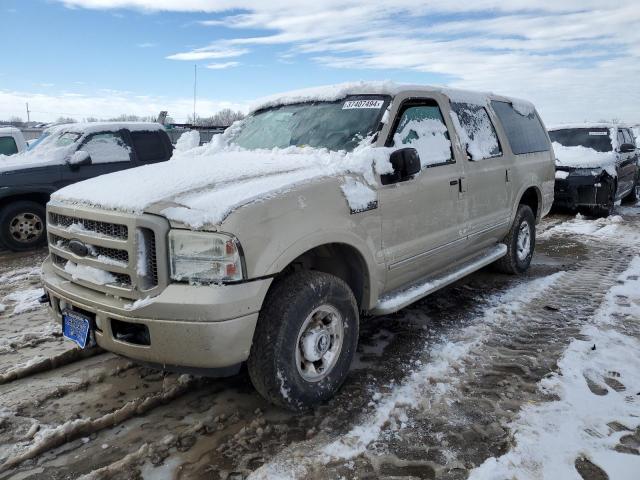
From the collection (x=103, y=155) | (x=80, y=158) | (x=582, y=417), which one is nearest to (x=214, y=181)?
(x=582, y=417)

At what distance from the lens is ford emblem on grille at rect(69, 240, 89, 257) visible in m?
2.79

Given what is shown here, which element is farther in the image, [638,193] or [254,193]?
[638,193]

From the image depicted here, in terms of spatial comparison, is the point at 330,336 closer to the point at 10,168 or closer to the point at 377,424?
the point at 377,424

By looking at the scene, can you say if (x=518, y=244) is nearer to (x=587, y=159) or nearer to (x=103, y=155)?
(x=587, y=159)

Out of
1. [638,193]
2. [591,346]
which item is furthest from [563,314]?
[638,193]

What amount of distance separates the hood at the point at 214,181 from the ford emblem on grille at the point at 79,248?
227 millimetres

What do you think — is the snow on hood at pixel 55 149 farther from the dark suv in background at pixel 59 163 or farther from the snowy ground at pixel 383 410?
the snowy ground at pixel 383 410

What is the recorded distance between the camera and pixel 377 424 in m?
2.78

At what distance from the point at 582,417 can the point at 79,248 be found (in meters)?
2.97

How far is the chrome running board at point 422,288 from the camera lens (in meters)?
3.43

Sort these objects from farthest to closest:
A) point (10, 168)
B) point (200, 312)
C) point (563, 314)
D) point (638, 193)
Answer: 1. point (638, 193)
2. point (10, 168)
3. point (563, 314)
4. point (200, 312)

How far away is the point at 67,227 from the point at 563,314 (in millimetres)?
4016

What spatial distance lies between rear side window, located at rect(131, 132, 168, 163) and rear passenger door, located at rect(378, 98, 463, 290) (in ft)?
18.1

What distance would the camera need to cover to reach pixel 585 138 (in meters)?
10.5
